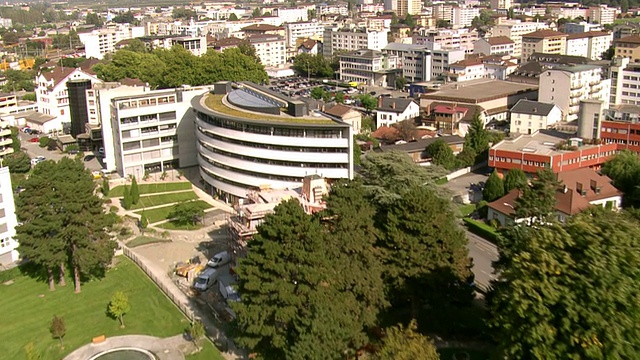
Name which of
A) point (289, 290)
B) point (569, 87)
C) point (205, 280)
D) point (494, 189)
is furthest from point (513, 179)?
point (569, 87)

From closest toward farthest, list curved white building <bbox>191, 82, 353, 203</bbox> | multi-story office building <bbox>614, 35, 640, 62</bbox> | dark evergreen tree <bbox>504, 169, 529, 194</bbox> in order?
curved white building <bbox>191, 82, 353, 203</bbox>, dark evergreen tree <bbox>504, 169, 529, 194</bbox>, multi-story office building <bbox>614, 35, 640, 62</bbox>

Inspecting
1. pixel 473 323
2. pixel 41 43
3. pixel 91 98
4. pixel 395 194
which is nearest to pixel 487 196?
pixel 395 194

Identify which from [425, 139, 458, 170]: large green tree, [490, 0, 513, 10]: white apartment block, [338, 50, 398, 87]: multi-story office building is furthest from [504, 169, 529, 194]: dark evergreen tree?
[490, 0, 513, 10]: white apartment block

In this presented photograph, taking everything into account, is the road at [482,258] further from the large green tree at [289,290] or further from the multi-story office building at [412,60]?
the multi-story office building at [412,60]

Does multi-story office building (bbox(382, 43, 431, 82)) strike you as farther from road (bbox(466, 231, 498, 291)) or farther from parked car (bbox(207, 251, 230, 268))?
parked car (bbox(207, 251, 230, 268))

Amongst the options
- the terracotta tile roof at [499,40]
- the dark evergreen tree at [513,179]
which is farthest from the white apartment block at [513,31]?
the dark evergreen tree at [513,179]

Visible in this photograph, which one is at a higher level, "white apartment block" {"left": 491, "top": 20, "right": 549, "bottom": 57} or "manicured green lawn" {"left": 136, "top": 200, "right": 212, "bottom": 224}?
"white apartment block" {"left": 491, "top": 20, "right": 549, "bottom": 57}

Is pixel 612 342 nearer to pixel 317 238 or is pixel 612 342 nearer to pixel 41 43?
Answer: pixel 317 238
